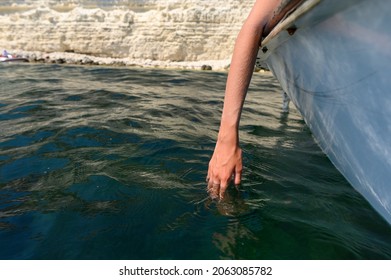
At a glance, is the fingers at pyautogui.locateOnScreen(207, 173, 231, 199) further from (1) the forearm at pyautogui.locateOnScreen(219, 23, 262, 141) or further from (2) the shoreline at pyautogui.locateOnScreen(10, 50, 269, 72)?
(2) the shoreline at pyautogui.locateOnScreen(10, 50, 269, 72)

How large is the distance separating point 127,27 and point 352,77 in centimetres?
1727

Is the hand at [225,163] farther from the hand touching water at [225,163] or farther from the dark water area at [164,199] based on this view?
the dark water area at [164,199]

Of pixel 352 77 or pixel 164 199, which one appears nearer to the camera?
pixel 352 77

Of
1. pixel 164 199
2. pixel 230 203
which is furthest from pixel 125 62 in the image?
pixel 230 203

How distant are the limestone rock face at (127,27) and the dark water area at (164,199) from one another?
13.7 meters

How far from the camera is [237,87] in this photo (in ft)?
5.10

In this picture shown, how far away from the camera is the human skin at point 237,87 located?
1.52 metres

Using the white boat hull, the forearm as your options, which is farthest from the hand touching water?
the white boat hull

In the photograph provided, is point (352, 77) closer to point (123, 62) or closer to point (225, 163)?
point (225, 163)

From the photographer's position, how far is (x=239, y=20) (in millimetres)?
16328

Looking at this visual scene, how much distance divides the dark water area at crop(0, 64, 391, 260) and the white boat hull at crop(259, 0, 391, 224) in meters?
0.33

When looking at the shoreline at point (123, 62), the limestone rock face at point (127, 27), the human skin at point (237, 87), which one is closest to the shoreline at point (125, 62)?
the shoreline at point (123, 62)

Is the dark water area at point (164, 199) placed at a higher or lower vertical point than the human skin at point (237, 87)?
lower
